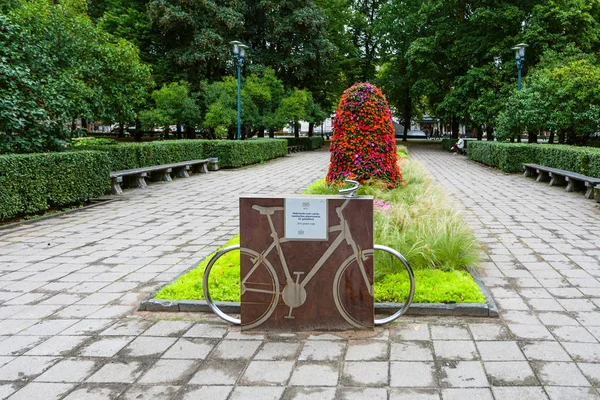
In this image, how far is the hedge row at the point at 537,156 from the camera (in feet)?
42.3

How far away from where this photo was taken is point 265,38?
33531mm

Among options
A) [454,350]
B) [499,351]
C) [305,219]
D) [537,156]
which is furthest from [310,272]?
[537,156]

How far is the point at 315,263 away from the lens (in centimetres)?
381

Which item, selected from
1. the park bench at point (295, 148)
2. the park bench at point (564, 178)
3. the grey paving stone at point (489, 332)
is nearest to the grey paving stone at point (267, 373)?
the grey paving stone at point (489, 332)

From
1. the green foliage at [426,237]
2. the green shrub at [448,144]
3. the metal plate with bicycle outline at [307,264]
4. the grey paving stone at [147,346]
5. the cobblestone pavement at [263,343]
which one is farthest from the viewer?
the green shrub at [448,144]

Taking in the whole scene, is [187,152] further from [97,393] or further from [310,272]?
[97,393]

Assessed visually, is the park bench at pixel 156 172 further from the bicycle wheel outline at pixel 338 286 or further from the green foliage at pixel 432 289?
the bicycle wheel outline at pixel 338 286

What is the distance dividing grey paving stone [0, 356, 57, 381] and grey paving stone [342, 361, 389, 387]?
199 cm

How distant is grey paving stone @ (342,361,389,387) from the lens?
124 inches

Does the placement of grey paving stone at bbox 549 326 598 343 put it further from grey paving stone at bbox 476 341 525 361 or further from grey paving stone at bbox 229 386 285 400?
grey paving stone at bbox 229 386 285 400

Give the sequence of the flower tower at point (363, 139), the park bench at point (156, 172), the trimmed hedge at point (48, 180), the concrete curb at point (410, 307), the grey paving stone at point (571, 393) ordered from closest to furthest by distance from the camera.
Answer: the grey paving stone at point (571, 393)
the concrete curb at point (410, 307)
the trimmed hedge at point (48, 180)
the flower tower at point (363, 139)
the park bench at point (156, 172)

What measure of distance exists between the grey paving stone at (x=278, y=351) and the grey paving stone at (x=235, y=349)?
0.06 metres

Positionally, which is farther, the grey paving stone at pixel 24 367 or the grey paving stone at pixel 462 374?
the grey paving stone at pixel 24 367

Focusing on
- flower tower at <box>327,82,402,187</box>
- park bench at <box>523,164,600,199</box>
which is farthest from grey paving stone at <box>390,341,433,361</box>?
park bench at <box>523,164,600,199</box>
